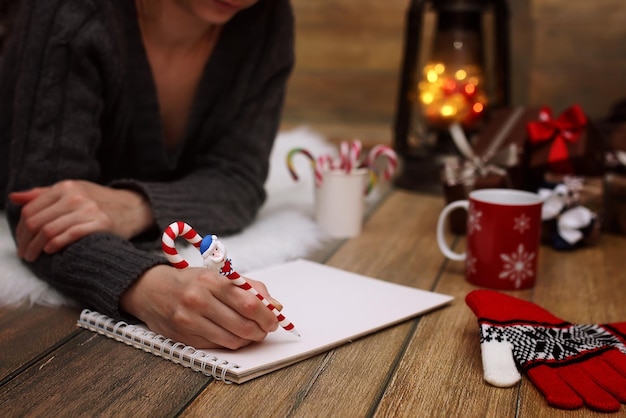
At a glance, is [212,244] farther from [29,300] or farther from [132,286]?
[29,300]

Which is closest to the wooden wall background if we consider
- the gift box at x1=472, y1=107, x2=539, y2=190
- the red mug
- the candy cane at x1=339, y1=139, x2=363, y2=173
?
the gift box at x1=472, y1=107, x2=539, y2=190

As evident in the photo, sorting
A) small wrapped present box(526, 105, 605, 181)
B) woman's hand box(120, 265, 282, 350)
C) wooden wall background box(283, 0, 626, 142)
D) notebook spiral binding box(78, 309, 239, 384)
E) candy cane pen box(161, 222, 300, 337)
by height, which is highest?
candy cane pen box(161, 222, 300, 337)

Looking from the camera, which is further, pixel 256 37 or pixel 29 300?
pixel 256 37

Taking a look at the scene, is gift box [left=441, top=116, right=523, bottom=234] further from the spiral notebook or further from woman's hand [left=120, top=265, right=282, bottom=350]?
woman's hand [left=120, top=265, right=282, bottom=350]

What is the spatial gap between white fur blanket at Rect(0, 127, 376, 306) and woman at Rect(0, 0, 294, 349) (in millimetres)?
28

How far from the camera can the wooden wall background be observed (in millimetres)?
2189

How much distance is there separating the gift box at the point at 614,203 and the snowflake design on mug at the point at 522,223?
442 mm

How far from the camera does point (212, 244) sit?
0.81m

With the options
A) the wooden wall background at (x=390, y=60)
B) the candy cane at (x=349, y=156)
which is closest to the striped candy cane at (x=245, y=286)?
the candy cane at (x=349, y=156)

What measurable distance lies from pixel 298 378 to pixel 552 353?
11.6 inches

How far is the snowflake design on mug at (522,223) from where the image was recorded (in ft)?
3.75

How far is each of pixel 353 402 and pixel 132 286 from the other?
0.34m

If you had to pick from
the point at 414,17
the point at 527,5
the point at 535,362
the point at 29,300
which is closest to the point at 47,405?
the point at 29,300

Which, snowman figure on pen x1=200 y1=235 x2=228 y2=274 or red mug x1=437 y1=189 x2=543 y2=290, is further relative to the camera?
red mug x1=437 y1=189 x2=543 y2=290
